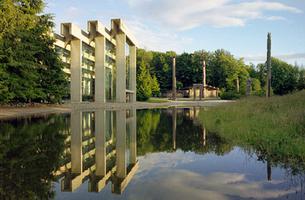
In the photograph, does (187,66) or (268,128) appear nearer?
(268,128)

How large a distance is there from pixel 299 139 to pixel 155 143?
187 inches

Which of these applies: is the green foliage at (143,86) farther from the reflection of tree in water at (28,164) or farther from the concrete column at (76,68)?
the reflection of tree in water at (28,164)

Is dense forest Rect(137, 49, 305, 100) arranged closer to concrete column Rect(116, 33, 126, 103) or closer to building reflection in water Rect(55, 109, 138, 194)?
concrete column Rect(116, 33, 126, 103)

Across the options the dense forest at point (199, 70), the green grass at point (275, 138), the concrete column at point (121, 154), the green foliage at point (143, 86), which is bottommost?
the concrete column at point (121, 154)

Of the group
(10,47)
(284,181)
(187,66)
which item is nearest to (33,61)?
(10,47)

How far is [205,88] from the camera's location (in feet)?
282

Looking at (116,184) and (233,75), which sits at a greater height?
(233,75)

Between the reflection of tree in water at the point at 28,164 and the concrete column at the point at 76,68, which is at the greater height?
the concrete column at the point at 76,68

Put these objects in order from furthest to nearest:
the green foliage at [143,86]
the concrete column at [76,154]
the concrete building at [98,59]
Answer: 1. the green foliage at [143,86]
2. the concrete building at [98,59]
3. the concrete column at [76,154]

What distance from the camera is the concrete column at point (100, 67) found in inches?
1849

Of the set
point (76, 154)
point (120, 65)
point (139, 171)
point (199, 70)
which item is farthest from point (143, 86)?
point (139, 171)

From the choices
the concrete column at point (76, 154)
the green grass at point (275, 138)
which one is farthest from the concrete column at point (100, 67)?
the concrete column at point (76, 154)

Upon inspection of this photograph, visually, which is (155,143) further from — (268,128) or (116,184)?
(116,184)

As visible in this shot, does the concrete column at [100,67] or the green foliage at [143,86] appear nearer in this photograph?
the concrete column at [100,67]
